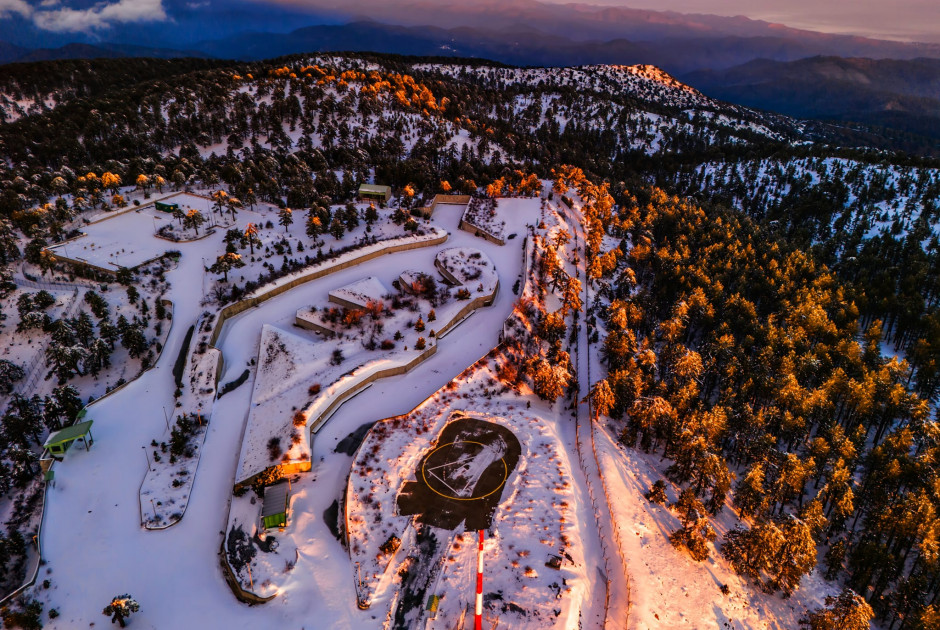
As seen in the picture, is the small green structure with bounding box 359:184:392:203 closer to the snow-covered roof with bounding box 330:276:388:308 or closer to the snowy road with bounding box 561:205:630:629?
the snow-covered roof with bounding box 330:276:388:308

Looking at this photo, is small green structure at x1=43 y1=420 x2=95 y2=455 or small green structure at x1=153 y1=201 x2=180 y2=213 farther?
small green structure at x1=153 y1=201 x2=180 y2=213

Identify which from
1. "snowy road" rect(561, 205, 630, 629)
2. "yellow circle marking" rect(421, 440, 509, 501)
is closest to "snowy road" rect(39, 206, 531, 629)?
"yellow circle marking" rect(421, 440, 509, 501)

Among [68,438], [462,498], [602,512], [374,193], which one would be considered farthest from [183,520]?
[374,193]

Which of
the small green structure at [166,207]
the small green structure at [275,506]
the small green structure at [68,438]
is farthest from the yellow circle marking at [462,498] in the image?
the small green structure at [166,207]

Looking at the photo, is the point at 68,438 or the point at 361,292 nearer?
the point at 68,438

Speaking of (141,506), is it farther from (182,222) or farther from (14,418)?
(182,222)

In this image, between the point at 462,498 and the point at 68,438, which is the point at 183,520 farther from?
the point at 462,498
